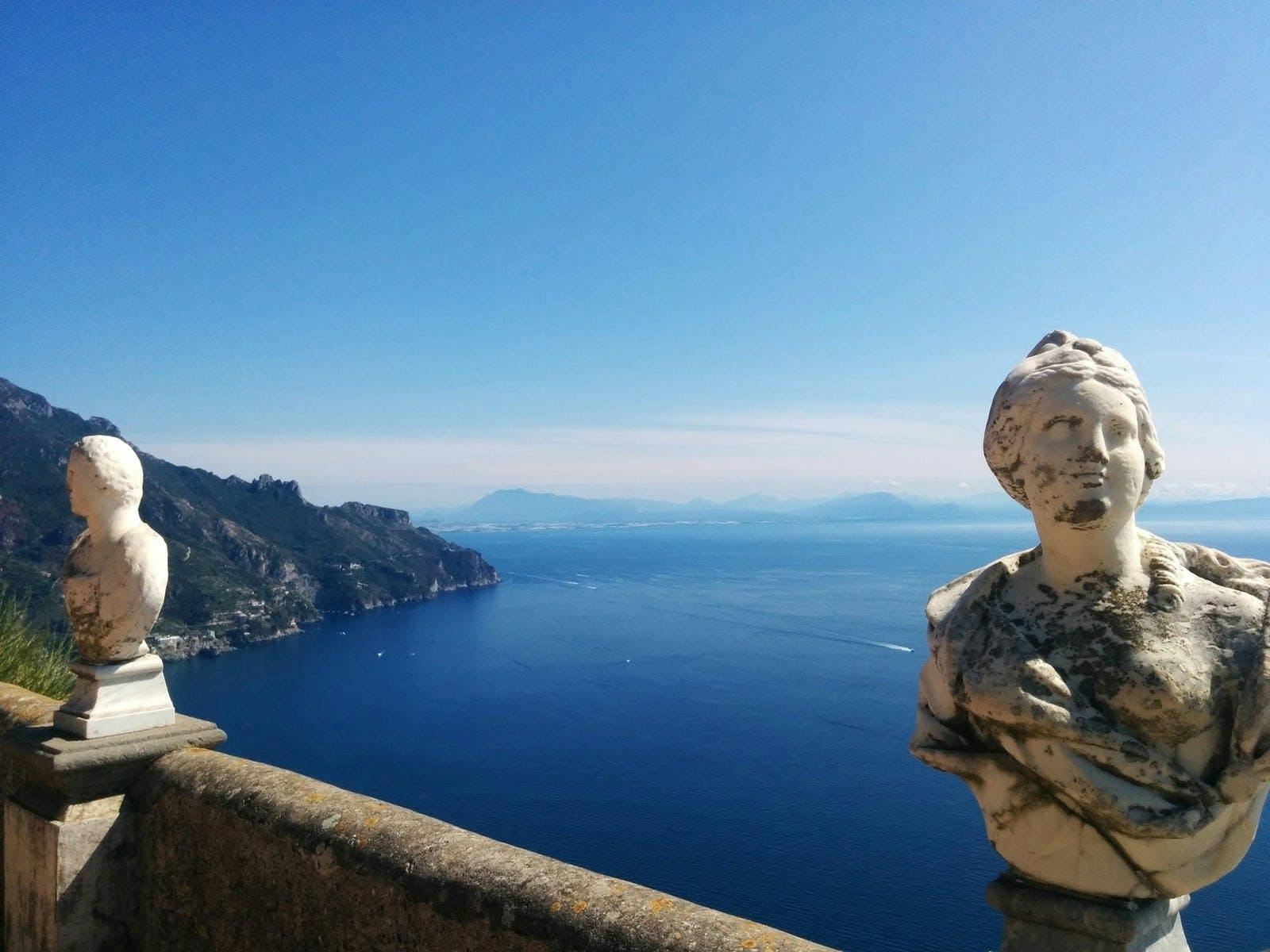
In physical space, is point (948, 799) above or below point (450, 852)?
below

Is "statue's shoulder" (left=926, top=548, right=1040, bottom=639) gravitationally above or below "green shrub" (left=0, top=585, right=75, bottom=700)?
above

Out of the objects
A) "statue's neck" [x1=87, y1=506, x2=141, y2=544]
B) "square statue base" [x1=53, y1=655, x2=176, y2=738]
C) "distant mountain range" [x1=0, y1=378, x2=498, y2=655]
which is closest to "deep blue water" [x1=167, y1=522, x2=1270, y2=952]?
"distant mountain range" [x1=0, y1=378, x2=498, y2=655]

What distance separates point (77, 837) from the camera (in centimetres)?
396

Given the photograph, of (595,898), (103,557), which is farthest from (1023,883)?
(103,557)

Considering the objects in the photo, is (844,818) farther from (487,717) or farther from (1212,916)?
(487,717)

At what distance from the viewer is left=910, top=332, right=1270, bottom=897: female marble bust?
1.67 metres

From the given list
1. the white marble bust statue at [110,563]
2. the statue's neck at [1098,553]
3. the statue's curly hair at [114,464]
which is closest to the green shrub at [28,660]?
the white marble bust statue at [110,563]

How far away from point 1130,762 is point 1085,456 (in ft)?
1.94

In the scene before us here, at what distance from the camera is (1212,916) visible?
31859mm

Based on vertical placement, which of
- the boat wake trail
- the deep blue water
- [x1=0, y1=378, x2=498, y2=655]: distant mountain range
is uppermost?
[x1=0, y1=378, x2=498, y2=655]: distant mountain range

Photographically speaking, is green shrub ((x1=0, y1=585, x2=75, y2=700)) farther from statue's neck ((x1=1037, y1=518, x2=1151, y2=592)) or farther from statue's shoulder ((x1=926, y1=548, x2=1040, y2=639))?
statue's neck ((x1=1037, y1=518, x2=1151, y2=592))

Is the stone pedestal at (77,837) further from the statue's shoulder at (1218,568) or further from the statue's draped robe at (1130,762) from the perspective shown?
the statue's shoulder at (1218,568)

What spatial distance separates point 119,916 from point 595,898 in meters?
2.91

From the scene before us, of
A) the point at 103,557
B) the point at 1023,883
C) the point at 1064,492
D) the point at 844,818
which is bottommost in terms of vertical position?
the point at 844,818
